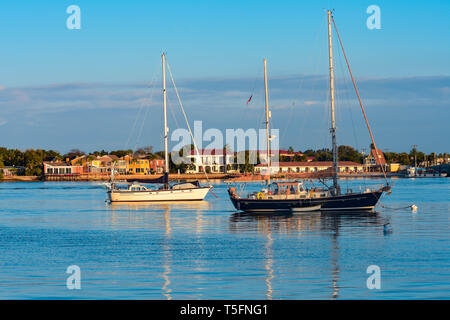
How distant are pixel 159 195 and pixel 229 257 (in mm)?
44312

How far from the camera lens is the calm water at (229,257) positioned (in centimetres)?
2502

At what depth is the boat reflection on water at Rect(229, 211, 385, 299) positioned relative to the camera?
41.4 m

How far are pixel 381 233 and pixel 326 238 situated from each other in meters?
5.04

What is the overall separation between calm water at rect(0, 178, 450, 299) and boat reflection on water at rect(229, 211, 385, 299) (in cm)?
8

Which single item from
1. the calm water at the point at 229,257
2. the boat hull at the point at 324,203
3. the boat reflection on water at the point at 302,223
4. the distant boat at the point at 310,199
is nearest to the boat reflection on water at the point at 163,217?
the calm water at the point at 229,257

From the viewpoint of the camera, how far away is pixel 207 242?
134 feet

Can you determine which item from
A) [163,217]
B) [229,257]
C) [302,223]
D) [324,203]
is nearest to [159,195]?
[163,217]

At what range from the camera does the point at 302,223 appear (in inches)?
2024

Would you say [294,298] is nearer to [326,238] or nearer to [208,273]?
[208,273]

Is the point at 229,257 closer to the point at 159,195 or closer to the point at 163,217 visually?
the point at 163,217

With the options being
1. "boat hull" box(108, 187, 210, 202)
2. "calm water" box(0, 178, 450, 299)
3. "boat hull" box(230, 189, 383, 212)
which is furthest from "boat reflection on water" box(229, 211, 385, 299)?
"boat hull" box(108, 187, 210, 202)

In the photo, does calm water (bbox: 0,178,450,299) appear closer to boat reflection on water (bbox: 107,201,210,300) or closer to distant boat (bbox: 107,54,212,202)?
boat reflection on water (bbox: 107,201,210,300)

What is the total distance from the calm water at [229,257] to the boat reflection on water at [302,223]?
0.27 ft
